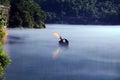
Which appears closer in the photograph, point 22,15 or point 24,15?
point 24,15

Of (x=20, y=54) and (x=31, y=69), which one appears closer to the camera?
(x=31, y=69)

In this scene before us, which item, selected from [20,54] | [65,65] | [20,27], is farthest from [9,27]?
[65,65]

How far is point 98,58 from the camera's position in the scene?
2468 inches

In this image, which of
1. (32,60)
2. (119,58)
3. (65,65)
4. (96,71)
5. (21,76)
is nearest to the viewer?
(21,76)

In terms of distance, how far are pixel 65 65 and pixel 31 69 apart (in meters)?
6.15

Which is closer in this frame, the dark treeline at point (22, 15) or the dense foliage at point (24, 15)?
the dark treeline at point (22, 15)

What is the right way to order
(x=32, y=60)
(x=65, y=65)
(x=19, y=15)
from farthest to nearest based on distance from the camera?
(x=19, y=15)
(x=32, y=60)
(x=65, y=65)

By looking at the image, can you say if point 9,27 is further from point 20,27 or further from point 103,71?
point 103,71

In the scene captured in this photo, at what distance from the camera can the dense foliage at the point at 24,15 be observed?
149 m

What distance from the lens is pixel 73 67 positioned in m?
51.7

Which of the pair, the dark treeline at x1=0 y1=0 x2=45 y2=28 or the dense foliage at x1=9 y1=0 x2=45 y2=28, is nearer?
the dark treeline at x1=0 y1=0 x2=45 y2=28

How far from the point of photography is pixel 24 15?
14975cm

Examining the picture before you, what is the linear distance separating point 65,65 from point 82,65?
7.77 feet

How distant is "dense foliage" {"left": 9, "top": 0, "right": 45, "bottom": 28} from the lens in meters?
149
